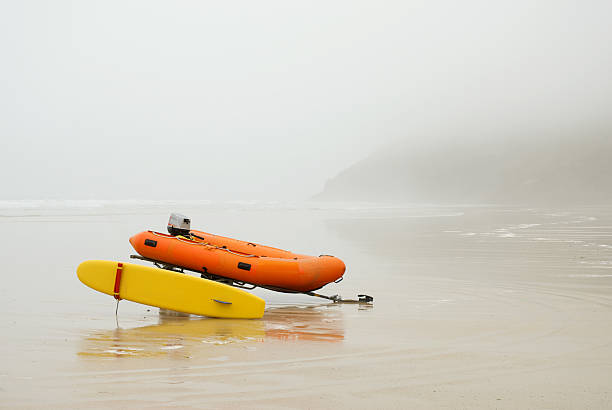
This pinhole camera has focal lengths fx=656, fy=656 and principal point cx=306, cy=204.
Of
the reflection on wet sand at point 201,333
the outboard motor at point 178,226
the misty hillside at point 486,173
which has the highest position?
the misty hillside at point 486,173

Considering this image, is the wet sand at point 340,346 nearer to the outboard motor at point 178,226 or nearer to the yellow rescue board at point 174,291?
the yellow rescue board at point 174,291

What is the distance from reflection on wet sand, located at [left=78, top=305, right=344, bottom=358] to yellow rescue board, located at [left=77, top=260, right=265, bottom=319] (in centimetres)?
13

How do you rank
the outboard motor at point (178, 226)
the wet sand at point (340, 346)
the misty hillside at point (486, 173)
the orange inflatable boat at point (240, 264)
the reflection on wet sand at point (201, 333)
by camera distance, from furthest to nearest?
the misty hillside at point (486, 173), the outboard motor at point (178, 226), the orange inflatable boat at point (240, 264), the reflection on wet sand at point (201, 333), the wet sand at point (340, 346)

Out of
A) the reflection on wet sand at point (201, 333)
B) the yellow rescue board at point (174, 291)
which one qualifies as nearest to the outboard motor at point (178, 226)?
the yellow rescue board at point (174, 291)

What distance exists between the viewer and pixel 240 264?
27.6 feet

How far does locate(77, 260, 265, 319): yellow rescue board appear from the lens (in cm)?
722

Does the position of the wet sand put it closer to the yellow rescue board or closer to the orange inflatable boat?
the yellow rescue board

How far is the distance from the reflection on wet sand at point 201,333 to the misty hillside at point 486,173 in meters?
105

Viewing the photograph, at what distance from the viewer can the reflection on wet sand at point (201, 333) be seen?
559cm

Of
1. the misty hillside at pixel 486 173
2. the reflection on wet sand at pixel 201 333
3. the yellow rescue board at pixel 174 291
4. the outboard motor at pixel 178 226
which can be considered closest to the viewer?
the reflection on wet sand at pixel 201 333

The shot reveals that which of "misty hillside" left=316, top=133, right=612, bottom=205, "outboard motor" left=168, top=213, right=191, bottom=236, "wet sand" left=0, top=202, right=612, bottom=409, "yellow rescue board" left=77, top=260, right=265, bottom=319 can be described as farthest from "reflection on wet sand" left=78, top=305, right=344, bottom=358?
"misty hillside" left=316, top=133, right=612, bottom=205

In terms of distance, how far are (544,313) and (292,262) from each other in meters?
3.09

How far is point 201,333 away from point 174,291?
1.07 metres

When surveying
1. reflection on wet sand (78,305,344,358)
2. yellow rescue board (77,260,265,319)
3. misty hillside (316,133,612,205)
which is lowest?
reflection on wet sand (78,305,344,358)
